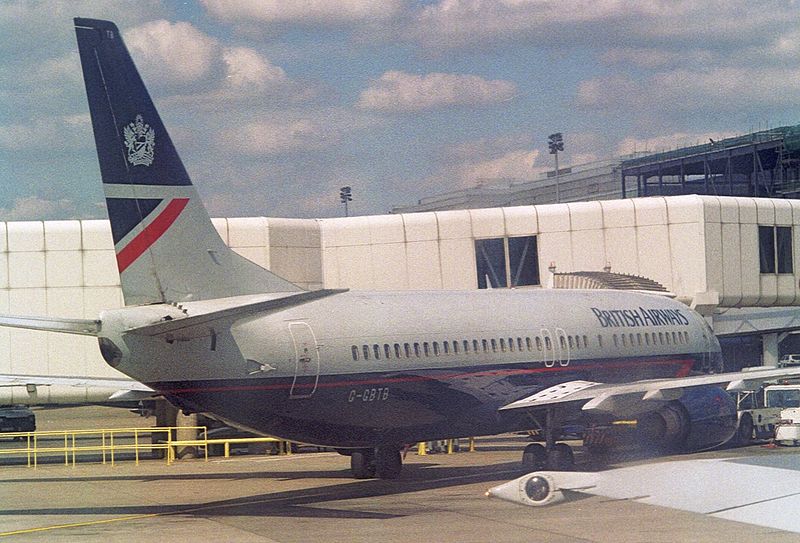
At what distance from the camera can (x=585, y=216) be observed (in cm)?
4156

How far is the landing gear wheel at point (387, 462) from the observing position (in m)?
27.8

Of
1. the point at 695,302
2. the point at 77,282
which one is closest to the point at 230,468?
the point at 77,282

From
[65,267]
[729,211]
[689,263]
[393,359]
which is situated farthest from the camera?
[729,211]

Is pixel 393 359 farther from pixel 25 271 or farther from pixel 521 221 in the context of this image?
pixel 25 271

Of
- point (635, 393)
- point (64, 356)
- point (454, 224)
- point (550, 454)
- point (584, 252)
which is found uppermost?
point (454, 224)

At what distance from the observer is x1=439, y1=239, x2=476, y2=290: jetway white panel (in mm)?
40094

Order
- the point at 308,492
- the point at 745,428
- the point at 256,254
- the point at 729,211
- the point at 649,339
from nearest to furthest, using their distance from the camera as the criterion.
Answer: the point at 308,492 < the point at 649,339 < the point at 745,428 < the point at 256,254 < the point at 729,211

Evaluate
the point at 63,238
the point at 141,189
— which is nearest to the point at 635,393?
the point at 141,189

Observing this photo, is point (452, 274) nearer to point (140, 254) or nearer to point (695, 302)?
point (695, 302)

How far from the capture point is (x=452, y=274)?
1581 inches

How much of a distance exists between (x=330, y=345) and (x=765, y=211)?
1017 inches

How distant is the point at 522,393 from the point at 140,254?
11162 mm

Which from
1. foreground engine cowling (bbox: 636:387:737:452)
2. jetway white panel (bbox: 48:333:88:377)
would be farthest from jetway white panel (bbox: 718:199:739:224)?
jetway white panel (bbox: 48:333:88:377)

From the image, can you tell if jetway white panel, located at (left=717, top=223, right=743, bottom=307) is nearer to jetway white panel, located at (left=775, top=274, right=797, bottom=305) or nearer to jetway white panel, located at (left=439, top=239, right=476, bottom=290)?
jetway white panel, located at (left=775, top=274, right=797, bottom=305)
